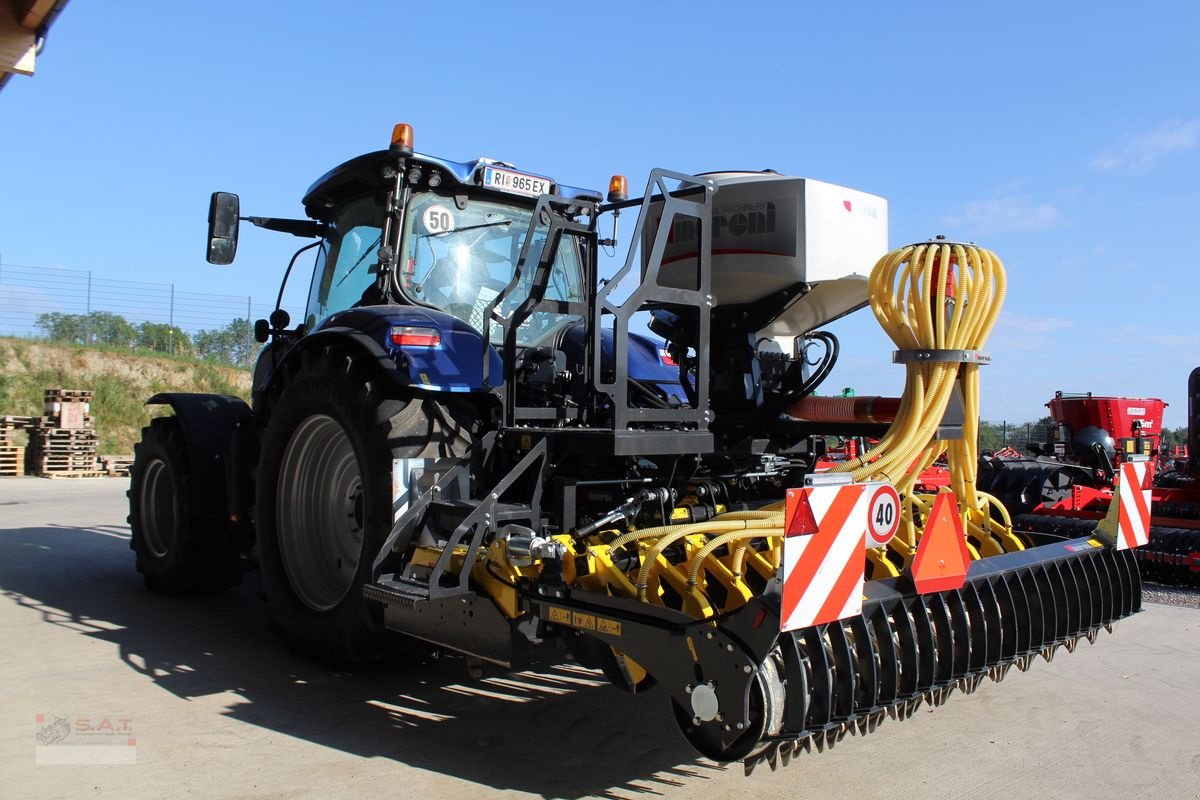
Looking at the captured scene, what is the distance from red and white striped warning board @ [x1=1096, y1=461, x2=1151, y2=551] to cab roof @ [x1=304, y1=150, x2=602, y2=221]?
2.83 m

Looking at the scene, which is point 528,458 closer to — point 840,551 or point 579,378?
point 579,378

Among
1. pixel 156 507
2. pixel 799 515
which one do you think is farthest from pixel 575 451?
pixel 156 507

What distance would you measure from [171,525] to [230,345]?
26.2m

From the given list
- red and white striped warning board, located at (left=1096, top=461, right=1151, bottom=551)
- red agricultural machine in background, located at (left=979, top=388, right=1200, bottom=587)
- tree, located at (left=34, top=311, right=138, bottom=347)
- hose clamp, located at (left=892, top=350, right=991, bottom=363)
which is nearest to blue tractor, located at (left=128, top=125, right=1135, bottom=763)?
red and white striped warning board, located at (left=1096, top=461, right=1151, bottom=551)

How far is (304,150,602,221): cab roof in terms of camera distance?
4.90m

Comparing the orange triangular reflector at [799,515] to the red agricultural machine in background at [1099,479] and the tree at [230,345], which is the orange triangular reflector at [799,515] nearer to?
the red agricultural machine in background at [1099,479]

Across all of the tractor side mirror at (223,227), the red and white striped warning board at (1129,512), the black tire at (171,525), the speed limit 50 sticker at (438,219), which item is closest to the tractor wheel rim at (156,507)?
the black tire at (171,525)

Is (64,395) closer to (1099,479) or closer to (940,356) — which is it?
(1099,479)

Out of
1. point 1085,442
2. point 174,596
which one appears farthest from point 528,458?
point 1085,442

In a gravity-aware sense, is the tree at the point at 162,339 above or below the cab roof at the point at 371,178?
above

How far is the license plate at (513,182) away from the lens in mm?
4934

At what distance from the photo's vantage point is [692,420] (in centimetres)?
384

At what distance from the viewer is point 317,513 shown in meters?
4.81

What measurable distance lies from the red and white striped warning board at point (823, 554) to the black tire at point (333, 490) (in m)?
1.82
